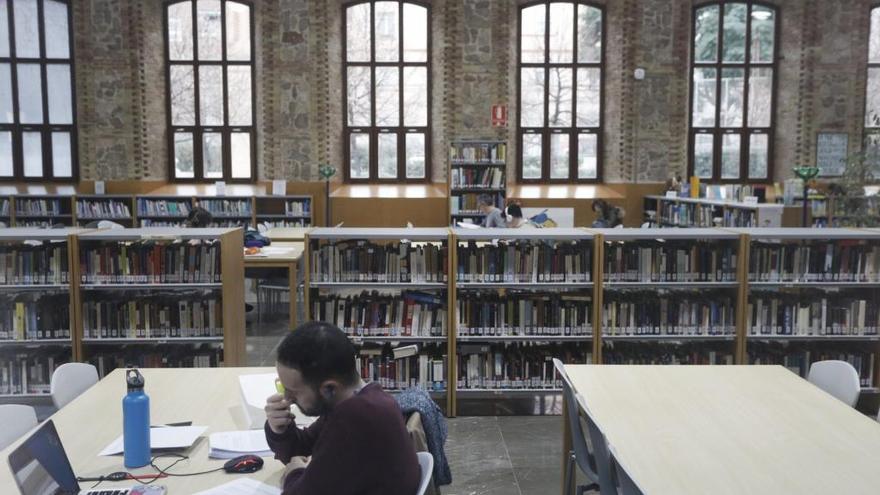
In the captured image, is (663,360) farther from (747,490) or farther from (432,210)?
(432,210)

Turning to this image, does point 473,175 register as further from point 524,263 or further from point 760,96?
point 524,263

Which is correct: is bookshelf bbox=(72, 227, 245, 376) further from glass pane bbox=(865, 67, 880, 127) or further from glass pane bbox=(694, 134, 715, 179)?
glass pane bbox=(865, 67, 880, 127)

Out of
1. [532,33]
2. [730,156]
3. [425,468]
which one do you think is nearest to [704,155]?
[730,156]

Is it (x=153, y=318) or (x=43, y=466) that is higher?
(x=43, y=466)

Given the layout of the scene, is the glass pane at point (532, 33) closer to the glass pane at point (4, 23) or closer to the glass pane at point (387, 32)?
the glass pane at point (387, 32)

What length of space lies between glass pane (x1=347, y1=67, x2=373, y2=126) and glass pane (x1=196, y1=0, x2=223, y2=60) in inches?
95.9

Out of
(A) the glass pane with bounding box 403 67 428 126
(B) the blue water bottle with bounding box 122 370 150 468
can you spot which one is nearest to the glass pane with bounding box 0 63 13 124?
(A) the glass pane with bounding box 403 67 428 126

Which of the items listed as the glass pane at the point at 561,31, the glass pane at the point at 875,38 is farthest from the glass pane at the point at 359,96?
the glass pane at the point at 875,38

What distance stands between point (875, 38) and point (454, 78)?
25.6 ft

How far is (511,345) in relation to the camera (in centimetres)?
595

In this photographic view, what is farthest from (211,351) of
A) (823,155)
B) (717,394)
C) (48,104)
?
(823,155)

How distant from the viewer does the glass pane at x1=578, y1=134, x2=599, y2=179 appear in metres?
14.6

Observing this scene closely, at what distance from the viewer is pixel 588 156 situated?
14.6 metres

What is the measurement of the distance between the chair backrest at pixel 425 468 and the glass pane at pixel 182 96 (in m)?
13.0
